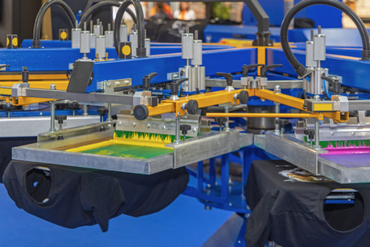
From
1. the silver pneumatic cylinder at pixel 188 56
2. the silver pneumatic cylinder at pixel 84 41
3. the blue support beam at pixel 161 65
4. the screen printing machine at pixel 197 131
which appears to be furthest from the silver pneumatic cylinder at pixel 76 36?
the silver pneumatic cylinder at pixel 188 56

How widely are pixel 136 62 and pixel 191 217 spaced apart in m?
1.75

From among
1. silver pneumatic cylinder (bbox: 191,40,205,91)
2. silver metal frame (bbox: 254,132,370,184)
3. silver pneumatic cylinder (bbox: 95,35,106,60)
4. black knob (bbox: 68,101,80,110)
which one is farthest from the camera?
black knob (bbox: 68,101,80,110)

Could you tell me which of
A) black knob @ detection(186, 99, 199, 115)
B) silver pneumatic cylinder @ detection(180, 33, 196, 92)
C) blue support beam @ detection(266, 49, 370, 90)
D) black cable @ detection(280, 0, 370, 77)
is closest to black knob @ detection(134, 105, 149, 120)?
black knob @ detection(186, 99, 199, 115)

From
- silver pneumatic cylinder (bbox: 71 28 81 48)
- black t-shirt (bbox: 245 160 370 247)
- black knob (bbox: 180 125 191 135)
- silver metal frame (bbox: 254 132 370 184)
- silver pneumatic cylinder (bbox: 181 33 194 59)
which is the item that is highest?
silver pneumatic cylinder (bbox: 71 28 81 48)

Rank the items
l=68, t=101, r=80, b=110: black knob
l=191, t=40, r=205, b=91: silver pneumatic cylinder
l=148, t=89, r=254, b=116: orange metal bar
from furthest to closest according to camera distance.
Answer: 1. l=68, t=101, r=80, b=110: black knob
2. l=191, t=40, r=205, b=91: silver pneumatic cylinder
3. l=148, t=89, r=254, b=116: orange metal bar

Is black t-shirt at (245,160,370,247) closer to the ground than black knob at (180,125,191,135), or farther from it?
closer to the ground

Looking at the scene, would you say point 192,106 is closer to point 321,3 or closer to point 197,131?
point 197,131

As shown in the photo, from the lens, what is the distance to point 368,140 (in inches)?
63.6

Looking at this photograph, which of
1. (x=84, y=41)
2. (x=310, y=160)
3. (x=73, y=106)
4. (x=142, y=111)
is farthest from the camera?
(x=73, y=106)

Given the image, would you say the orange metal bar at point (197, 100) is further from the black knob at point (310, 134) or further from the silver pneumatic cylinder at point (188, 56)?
the black knob at point (310, 134)

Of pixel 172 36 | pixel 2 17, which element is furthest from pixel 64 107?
pixel 172 36

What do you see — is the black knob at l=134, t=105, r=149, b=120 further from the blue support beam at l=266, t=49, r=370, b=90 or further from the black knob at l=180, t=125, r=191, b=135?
the blue support beam at l=266, t=49, r=370, b=90

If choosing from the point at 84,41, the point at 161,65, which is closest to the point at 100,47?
the point at 84,41

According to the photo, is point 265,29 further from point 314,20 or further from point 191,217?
point 314,20
